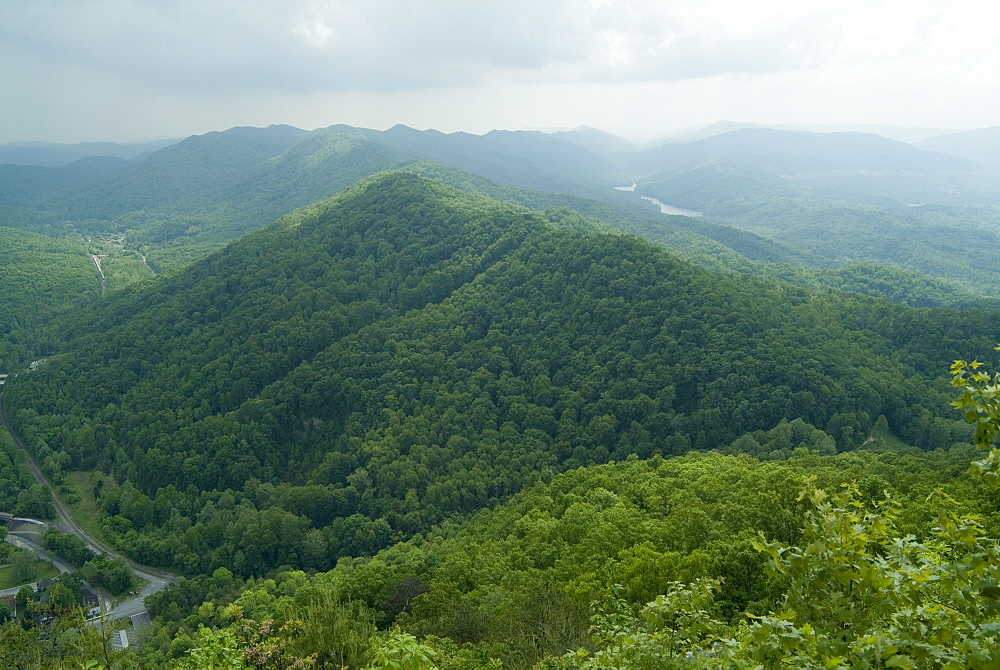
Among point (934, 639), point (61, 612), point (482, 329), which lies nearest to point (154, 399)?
point (482, 329)

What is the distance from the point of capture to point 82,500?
261 feet

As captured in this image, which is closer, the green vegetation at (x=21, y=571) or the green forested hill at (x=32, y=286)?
the green vegetation at (x=21, y=571)

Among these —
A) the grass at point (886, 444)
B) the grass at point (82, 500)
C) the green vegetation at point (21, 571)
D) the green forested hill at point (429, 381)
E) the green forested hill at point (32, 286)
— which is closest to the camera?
the grass at point (886, 444)

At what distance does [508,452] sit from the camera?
6900cm

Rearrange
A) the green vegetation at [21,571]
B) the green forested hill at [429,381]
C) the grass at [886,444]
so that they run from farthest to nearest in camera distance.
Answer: the green forested hill at [429,381] → the green vegetation at [21,571] → the grass at [886,444]

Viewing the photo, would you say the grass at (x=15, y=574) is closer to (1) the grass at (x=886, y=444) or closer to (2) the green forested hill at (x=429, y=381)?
(2) the green forested hill at (x=429, y=381)

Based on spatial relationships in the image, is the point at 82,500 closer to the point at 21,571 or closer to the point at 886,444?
the point at 21,571

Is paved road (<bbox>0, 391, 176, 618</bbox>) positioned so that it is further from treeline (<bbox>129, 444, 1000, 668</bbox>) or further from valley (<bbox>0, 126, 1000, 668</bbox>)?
treeline (<bbox>129, 444, 1000, 668</bbox>)

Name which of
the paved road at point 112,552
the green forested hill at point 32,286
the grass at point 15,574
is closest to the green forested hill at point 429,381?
the paved road at point 112,552

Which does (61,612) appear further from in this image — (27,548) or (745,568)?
(27,548)

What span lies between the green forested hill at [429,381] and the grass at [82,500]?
213 cm

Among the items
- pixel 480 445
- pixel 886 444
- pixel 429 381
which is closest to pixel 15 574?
pixel 429 381

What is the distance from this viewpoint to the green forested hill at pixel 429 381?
65.4 meters

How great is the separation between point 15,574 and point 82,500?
1730 cm
